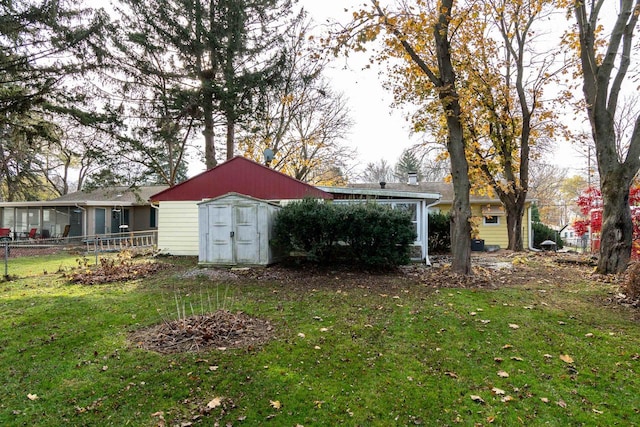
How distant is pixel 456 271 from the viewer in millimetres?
8586

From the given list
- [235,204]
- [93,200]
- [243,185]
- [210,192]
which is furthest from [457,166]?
[93,200]

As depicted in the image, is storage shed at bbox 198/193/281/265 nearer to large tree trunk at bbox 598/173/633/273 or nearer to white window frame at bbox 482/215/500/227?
large tree trunk at bbox 598/173/633/273

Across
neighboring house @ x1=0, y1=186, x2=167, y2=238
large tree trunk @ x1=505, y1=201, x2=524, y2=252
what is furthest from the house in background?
neighboring house @ x1=0, y1=186, x2=167, y2=238

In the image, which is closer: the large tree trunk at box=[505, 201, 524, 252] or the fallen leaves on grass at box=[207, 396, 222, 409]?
the fallen leaves on grass at box=[207, 396, 222, 409]

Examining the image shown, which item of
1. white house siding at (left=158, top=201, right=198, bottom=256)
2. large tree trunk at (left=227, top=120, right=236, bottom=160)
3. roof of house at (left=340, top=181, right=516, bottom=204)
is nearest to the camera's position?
white house siding at (left=158, top=201, right=198, bottom=256)

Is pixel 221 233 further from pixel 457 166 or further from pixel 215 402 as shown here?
pixel 215 402

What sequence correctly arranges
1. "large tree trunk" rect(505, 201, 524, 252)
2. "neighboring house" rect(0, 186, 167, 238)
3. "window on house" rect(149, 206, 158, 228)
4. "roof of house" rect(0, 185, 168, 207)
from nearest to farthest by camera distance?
"large tree trunk" rect(505, 201, 524, 252) → "roof of house" rect(0, 185, 168, 207) → "neighboring house" rect(0, 186, 167, 238) → "window on house" rect(149, 206, 158, 228)

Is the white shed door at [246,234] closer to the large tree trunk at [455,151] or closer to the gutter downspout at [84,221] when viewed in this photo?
the large tree trunk at [455,151]

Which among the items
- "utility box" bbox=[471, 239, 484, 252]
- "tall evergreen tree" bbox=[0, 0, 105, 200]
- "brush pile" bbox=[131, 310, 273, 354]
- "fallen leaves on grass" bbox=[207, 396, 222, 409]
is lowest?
"fallen leaves on grass" bbox=[207, 396, 222, 409]

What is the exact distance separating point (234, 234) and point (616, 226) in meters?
9.30

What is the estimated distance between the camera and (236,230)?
996cm

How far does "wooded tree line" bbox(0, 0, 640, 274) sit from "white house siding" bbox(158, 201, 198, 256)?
4898mm

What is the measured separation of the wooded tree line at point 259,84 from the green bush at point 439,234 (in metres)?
2.10

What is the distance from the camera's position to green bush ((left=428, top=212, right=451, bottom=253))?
15.1 m
